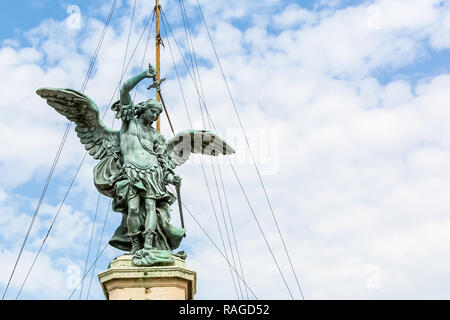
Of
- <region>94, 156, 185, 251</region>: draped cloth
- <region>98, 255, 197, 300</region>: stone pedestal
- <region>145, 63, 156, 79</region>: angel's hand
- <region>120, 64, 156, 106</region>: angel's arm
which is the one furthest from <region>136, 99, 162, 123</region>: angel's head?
<region>98, 255, 197, 300</region>: stone pedestal

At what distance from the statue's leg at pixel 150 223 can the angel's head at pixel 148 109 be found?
6.06 feet

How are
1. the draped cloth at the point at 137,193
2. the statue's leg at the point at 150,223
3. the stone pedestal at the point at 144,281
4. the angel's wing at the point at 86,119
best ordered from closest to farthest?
the stone pedestal at the point at 144,281 < the statue's leg at the point at 150,223 < the draped cloth at the point at 137,193 < the angel's wing at the point at 86,119

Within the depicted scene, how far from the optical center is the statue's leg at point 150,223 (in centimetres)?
1739

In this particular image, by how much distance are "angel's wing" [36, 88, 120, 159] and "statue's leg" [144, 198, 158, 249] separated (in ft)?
4.71

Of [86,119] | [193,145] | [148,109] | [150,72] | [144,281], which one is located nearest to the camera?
[144,281]

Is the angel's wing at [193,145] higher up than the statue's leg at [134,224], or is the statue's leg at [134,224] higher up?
the angel's wing at [193,145]

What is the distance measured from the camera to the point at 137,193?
1777 centimetres

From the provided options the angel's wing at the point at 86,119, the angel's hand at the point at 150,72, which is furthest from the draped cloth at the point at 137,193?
the angel's hand at the point at 150,72

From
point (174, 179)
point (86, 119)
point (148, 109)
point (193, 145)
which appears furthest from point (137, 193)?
point (86, 119)

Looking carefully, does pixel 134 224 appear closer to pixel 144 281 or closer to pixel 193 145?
pixel 144 281

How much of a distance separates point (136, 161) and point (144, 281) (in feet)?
8.64

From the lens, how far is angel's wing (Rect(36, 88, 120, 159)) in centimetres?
1834

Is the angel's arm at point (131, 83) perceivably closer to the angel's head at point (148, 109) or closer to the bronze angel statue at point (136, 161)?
the bronze angel statue at point (136, 161)
